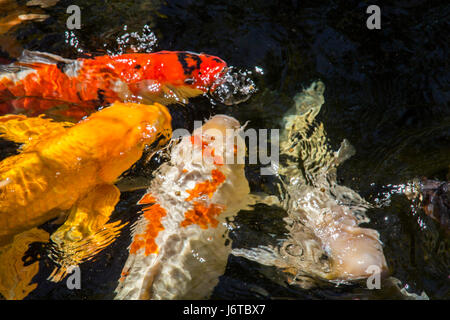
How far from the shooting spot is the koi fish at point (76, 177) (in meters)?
2.81

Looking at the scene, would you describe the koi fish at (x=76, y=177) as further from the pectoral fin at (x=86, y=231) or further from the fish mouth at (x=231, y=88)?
the fish mouth at (x=231, y=88)

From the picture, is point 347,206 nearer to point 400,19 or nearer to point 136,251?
point 136,251

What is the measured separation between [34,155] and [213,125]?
143cm

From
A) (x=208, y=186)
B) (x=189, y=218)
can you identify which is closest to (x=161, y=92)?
(x=208, y=186)

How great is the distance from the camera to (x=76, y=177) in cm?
301

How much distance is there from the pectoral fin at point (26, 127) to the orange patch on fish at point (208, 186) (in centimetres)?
119

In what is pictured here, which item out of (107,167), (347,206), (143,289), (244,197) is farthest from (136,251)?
→ (347,206)

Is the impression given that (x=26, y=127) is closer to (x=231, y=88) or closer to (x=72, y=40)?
(x=72, y=40)

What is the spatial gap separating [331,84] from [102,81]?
2.19 meters

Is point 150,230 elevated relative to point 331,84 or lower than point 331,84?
lower

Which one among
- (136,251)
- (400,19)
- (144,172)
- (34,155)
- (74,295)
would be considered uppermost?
(400,19)

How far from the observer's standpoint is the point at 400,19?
4.39m
